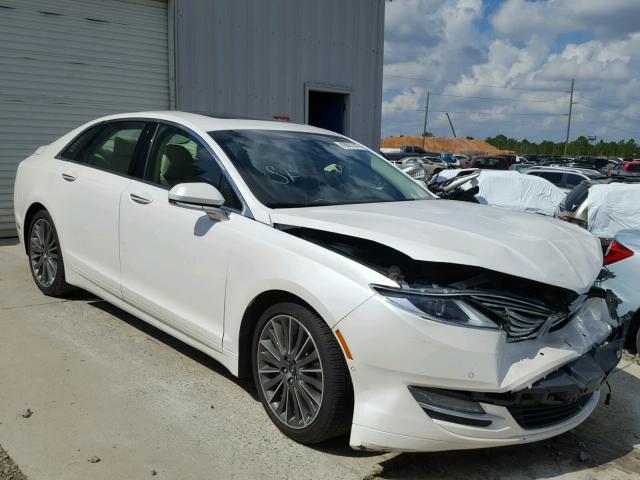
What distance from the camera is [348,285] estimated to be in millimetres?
2779

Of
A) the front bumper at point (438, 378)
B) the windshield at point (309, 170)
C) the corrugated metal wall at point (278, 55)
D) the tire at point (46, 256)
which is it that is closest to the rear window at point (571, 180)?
the corrugated metal wall at point (278, 55)

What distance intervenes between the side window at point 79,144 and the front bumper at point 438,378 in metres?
3.22

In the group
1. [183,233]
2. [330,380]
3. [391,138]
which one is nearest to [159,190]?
[183,233]

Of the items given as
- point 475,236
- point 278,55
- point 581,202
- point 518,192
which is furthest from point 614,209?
point 278,55

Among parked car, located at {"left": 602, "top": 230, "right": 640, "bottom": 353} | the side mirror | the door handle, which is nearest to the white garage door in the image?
the door handle

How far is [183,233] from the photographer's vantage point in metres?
3.70

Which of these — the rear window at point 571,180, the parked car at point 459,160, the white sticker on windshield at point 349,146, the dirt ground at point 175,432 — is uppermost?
the white sticker on windshield at point 349,146

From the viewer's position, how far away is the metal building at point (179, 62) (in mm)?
8938

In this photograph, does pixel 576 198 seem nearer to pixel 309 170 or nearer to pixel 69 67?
pixel 309 170

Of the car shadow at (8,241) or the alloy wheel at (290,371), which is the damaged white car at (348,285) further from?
the car shadow at (8,241)

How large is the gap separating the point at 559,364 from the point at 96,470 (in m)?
2.21

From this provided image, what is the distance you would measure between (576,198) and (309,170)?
547 centimetres

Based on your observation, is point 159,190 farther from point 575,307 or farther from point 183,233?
point 575,307

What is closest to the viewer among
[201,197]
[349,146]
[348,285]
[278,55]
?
[348,285]
